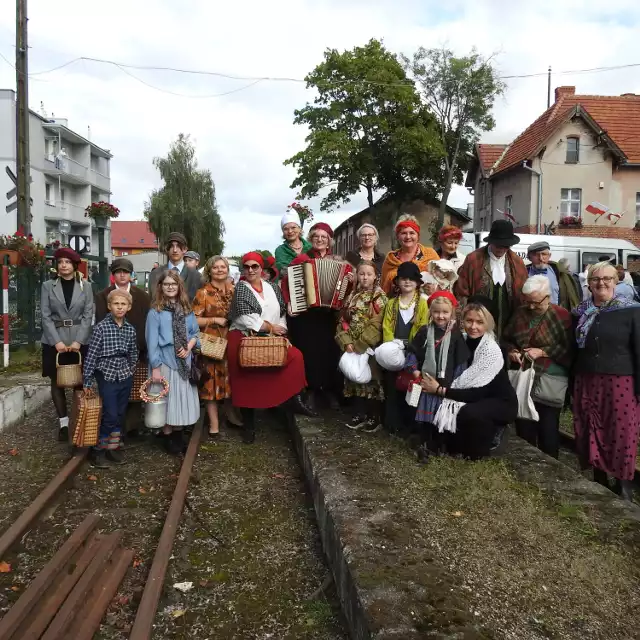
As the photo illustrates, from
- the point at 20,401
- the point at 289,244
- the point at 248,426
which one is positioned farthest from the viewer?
the point at 20,401

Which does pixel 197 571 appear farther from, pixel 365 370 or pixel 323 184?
pixel 323 184

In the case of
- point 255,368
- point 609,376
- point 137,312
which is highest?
point 137,312

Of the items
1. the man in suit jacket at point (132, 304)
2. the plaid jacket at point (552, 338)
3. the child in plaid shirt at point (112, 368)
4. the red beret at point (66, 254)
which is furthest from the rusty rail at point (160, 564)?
the plaid jacket at point (552, 338)

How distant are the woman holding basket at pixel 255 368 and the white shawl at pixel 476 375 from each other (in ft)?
5.70

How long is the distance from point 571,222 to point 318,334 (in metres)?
25.3

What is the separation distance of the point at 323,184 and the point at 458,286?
97.0ft

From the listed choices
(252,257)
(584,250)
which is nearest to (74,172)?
(584,250)

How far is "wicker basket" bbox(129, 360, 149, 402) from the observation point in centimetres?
622

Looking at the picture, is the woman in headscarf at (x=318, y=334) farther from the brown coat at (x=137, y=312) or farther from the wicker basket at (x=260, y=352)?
the brown coat at (x=137, y=312)

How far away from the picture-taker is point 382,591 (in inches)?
114

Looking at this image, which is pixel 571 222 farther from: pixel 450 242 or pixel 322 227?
pixel 322 227

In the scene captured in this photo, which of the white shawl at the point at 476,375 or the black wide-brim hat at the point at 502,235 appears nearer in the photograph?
the white shawl at the point at 476,375

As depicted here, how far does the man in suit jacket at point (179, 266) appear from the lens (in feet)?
22.7

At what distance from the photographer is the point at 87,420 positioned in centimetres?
561
